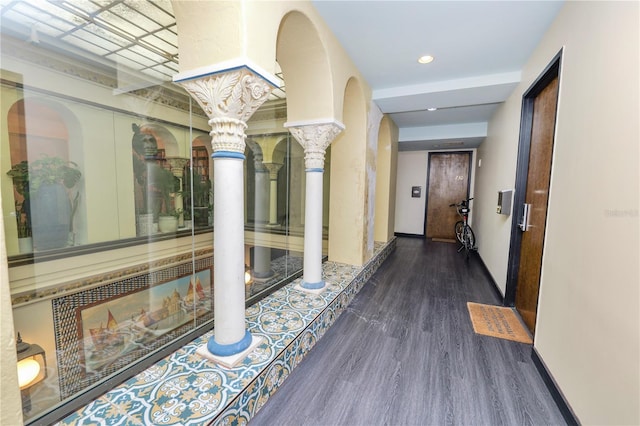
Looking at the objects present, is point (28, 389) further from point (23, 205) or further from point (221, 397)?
point (23, 205)

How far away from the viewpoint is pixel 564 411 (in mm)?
1517

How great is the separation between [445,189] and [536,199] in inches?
180

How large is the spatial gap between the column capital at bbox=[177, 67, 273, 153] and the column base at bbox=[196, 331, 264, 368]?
4.20 feet

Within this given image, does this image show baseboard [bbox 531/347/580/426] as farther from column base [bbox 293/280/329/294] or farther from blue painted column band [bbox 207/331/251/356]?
blue painted column band [bbox 207/331/251/356]

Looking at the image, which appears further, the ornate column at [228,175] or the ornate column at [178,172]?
the ornate column at [178,172]

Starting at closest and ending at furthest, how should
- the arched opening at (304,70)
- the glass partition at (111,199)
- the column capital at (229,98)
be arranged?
the column capital at (229,98) → the arched opening at (304,70) → the glass partition at (111,199)

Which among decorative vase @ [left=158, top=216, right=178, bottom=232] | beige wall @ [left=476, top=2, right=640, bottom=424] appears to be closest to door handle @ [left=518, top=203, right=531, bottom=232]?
beige wall @ [left=476, top=2, right=640, bottom=424]

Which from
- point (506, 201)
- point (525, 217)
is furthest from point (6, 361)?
point (506, 201)

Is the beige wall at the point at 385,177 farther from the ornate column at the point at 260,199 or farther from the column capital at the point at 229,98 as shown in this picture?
the column capital at the point at 229,98

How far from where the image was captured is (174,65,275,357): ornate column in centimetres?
147

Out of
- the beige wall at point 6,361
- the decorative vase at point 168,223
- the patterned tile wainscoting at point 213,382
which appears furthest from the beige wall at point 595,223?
the decorative vase at point 168,223

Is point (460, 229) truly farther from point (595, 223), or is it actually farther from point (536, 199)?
point (595, 223)

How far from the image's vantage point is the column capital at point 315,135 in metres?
2.60

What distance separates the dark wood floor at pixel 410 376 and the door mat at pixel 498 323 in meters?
0.09
